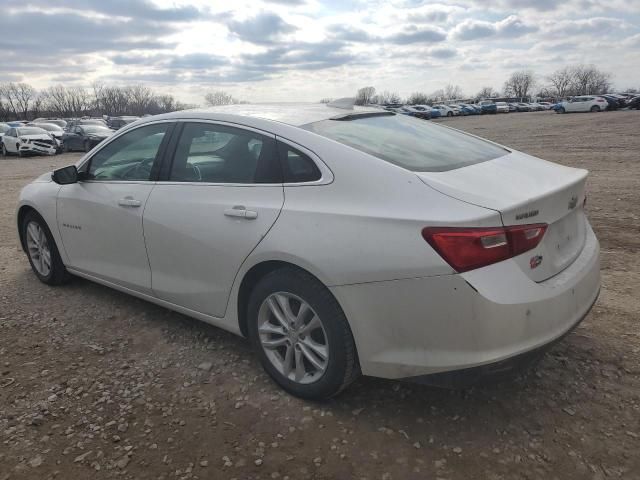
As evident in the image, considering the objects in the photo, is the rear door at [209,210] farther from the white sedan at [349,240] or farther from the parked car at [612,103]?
the parked car at [612,103]

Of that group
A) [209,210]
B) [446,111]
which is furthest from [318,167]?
[446,111]

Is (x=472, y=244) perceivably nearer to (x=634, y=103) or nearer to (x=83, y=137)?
(x=83, y=137)

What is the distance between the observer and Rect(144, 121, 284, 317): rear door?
296 cm

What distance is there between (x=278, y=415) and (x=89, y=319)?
2067 millimetres

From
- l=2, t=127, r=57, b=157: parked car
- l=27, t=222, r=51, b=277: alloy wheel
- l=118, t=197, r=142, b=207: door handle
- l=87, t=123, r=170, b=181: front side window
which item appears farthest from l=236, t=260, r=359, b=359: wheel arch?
l=2, t=127, r=57, b=157: parked car

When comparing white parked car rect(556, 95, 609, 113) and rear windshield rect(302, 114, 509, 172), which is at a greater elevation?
rear windshield rect(302, 114, 509, 172)

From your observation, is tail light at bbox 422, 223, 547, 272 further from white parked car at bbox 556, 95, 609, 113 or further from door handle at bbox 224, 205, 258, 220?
white parked car at bbox 556, 95, 609, 113

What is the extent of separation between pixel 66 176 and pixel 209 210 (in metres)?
1.71

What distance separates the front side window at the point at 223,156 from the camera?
9.94ft

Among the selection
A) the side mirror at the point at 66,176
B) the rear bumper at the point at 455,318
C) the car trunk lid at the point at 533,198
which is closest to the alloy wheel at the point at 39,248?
the side mirror at the point at 66,176

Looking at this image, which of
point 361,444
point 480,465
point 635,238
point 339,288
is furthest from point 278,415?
point 635,238

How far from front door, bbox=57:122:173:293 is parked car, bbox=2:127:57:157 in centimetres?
2334

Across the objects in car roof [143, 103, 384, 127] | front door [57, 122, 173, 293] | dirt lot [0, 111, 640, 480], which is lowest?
dirt lot [0, 111, 640, 480]

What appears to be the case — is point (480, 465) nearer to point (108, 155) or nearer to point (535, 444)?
point (535, 444)
